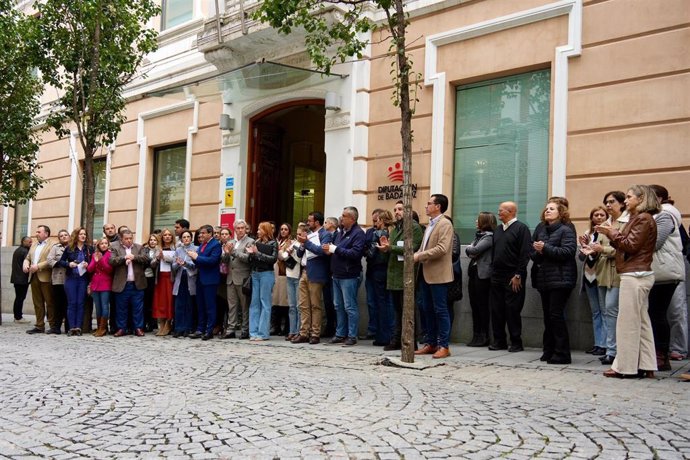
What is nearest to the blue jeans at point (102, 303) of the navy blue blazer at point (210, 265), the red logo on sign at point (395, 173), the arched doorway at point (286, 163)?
the navy blue blazer at point (210, 265)

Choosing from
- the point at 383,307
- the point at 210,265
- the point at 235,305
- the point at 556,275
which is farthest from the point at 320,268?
the point at 556,275

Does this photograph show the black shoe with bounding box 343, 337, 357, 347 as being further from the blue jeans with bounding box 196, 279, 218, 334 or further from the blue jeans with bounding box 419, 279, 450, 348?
the blue jeans with bounding box 196, 279, 218, 334

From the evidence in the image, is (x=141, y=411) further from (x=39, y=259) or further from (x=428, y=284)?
(x=39, y=259)

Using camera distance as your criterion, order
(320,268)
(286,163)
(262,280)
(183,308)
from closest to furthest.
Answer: (320,268), (262,280), (183,308), (286,163)

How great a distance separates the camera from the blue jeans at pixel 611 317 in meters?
7.80

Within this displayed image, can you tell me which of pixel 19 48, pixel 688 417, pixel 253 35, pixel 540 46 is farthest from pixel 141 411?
pixel 19 48

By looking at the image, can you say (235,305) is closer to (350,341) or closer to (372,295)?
(350,341)

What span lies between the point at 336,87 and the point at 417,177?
2437mm

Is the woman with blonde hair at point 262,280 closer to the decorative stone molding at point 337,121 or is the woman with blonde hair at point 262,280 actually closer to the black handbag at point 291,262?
the black handbag at point 291,262

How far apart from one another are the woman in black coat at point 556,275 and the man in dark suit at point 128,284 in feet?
→ 22.0

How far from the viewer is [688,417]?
515 centimetres

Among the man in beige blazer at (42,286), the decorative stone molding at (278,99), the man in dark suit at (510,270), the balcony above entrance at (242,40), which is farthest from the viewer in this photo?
the decorative stone molding at (278,99)

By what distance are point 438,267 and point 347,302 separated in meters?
1.85

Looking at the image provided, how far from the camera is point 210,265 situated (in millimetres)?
10914
